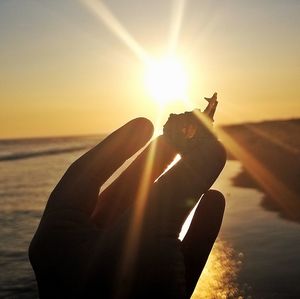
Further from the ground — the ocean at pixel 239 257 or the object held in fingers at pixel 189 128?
the object held in fingers at pixel 189 128

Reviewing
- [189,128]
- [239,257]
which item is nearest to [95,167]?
[189,128]

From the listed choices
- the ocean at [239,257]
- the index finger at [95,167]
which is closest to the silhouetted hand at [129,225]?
the index finger at [95,167]

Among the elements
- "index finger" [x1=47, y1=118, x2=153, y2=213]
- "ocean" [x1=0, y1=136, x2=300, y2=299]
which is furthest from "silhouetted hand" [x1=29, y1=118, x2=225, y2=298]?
"ocean" [x1=0, y1=136, x2=300, y2=299]

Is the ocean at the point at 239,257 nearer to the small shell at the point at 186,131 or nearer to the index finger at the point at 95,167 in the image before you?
the small shell at the point at 186,131

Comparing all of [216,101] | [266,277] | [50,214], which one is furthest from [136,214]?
[266,277]

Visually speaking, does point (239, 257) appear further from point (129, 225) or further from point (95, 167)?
point (129, 225)

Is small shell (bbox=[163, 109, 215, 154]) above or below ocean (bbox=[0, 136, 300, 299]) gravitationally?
above

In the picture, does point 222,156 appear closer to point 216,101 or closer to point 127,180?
point 127,180

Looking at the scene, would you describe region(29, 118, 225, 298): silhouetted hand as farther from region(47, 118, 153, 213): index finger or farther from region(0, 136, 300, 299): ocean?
region(0, 136, 300, 299): ocean
